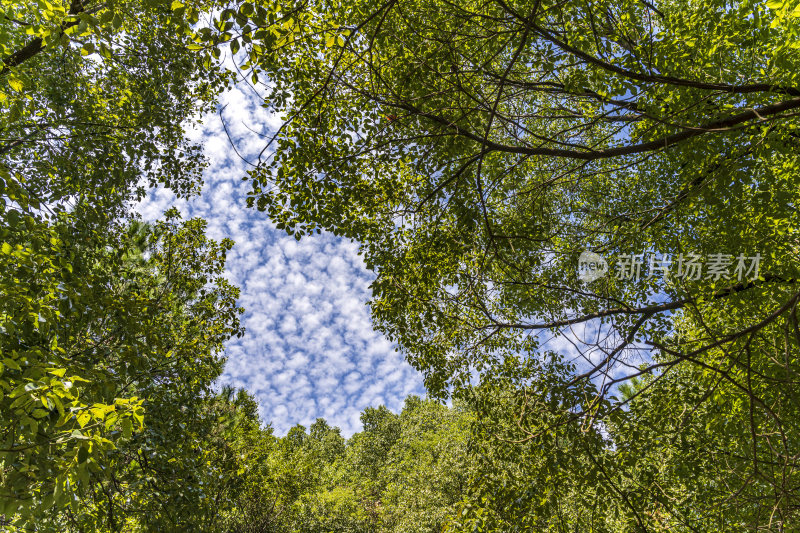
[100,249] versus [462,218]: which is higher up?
[100,249]

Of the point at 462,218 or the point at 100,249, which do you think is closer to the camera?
the point at 462,218

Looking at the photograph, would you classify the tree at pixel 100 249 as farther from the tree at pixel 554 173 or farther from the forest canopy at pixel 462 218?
the tree at pixel 554 173

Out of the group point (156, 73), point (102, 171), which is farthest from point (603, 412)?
point (156, 73)

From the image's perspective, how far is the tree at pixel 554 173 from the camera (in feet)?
14.0

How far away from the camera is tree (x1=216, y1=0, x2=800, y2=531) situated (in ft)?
14.0

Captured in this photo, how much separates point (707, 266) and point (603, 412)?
11.1ft

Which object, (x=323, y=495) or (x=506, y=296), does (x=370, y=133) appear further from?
(x=323, y=495)

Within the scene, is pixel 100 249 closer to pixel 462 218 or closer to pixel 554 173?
pixel 462 218

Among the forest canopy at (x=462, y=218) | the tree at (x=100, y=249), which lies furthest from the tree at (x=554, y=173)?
the tree at (x=100, y=249)

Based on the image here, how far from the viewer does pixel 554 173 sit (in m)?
6.02

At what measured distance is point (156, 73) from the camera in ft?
21.3

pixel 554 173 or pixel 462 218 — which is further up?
pixel 554 173

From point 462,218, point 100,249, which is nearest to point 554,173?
point 462,218

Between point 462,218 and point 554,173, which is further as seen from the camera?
point 554,173
